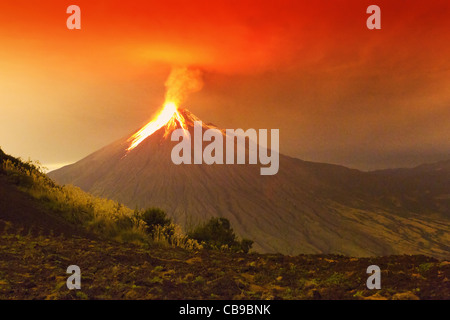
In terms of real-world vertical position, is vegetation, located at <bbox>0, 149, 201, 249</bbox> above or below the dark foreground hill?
above

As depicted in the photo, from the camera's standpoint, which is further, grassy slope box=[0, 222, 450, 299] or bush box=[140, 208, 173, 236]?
bush box=[140, 208, 173, 236]

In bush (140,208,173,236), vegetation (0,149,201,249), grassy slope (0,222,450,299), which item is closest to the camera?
grassy slope (0,222,450,299)

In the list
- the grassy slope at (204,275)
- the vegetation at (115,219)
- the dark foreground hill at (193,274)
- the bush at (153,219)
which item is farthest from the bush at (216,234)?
the grassy slope at (204,275)

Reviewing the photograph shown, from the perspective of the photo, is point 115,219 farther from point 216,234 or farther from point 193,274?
point 193,274

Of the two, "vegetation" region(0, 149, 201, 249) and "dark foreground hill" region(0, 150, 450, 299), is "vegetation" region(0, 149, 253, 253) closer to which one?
"vegetation" region(0, 149, 201, 249)

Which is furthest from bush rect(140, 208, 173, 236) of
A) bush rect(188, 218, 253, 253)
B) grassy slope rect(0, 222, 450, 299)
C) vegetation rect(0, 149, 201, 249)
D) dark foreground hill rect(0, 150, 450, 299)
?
grassy slope rect(0, 222, 450, 299)

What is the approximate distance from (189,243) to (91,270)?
6584mm

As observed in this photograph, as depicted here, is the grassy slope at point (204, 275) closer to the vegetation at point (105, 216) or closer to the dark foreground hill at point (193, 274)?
the dark foreground hill at point (193, 274)

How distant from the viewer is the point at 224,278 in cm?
684

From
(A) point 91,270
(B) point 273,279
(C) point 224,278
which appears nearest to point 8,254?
(A) point 91,270

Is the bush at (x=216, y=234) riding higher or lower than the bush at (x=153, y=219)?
lower

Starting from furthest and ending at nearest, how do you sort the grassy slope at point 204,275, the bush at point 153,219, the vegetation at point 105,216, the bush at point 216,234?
the bush at point 216,234 → the bush at point 153,219 → the vegetation at point 105,216 → the grassy slope at point 204,275
